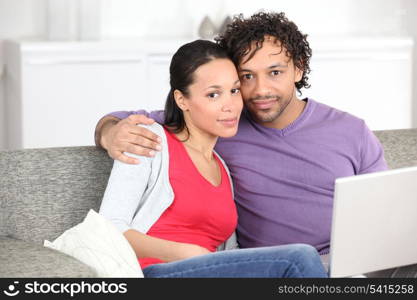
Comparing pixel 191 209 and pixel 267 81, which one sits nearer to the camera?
pixel 191 209

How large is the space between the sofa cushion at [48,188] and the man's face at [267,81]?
467 millimetres

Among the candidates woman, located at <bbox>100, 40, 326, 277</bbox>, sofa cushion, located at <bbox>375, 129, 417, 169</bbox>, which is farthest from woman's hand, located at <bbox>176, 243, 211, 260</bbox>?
sofa cushion, located at <bbox>375, 129, 417, 169</bbox>

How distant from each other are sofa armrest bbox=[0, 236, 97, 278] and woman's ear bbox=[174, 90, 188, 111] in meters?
0.57

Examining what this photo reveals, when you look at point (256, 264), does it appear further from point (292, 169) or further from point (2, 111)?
point (2, 111)

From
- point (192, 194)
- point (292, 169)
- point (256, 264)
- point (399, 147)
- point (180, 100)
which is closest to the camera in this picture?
point (256, 264)

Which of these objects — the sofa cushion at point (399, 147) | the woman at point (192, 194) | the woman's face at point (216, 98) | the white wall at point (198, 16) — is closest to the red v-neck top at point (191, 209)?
the woman at point (192, 194)

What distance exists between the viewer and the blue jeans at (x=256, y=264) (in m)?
2.05

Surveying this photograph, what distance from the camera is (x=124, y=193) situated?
7.47 feet

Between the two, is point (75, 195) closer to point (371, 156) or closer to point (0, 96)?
point (371, 156)

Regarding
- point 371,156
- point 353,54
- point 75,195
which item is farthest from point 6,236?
point 353,54

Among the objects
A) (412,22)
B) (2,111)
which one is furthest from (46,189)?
(412,22)

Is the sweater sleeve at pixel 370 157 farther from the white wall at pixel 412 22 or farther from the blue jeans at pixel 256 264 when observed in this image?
the white wall at pixel 412 22

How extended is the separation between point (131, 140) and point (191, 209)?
250 millimetres

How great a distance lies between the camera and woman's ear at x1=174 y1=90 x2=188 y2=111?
2.48m
